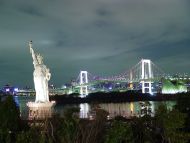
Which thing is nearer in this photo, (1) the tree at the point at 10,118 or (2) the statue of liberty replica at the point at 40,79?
(1) the tree at the point at 10,118

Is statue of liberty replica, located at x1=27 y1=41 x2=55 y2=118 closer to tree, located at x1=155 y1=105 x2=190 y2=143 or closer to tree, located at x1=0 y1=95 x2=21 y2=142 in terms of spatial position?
tree, located at x1=0 y1=95 x2=21 y2=142

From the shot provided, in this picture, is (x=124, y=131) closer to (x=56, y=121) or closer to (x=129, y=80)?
(x=56, y=121)

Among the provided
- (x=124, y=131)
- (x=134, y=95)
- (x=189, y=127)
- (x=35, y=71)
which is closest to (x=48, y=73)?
(x=35, y=71)

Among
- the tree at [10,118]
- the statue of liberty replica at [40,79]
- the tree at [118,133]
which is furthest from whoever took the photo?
the statue of liberty replica at [40,79]

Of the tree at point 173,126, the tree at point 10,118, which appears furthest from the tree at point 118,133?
the tree at point 10,118

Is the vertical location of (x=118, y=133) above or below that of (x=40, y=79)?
below

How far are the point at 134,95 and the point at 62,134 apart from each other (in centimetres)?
6187

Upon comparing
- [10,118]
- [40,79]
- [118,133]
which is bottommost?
[118,133]

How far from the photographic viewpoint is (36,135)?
→ 7.41 metres

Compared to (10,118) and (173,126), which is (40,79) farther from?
(173,126)

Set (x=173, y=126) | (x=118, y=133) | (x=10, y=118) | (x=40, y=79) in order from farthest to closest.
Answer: (x=40, y=79)
(x=10, y=118)
(x=173, y=126)
(x=118, y=133)

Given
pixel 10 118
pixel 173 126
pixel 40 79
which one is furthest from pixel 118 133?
pixel 40 79

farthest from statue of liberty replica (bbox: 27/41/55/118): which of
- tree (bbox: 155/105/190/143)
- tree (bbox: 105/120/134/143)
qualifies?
tree (bbox: 105/120/134/143)

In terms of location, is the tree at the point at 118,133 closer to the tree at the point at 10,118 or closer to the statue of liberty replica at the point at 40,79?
the tree at the point at 10,118
